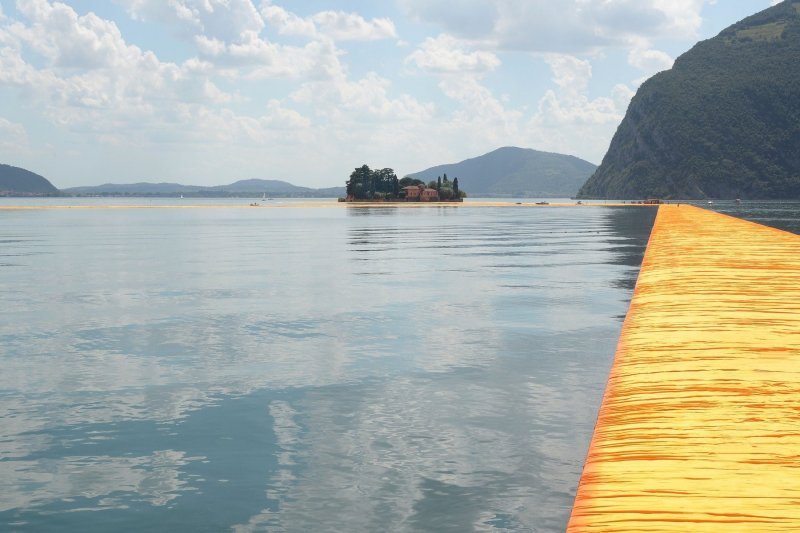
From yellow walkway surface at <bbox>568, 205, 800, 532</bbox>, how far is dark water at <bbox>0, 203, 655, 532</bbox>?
33.5 inches

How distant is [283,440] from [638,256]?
30155 millimetres

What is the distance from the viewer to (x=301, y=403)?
11.1m

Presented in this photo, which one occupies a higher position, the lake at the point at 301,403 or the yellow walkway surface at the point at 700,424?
the yellow walkway surface at the point at 700,424

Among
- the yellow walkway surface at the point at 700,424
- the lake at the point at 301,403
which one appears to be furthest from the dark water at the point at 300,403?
the yellow walkway surface at the point at 700,424

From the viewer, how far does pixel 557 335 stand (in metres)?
16.4

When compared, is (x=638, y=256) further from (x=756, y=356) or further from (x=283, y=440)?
(x=283, y=440)

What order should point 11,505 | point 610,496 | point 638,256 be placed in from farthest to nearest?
point 638,256
point 11,505
point 610,496

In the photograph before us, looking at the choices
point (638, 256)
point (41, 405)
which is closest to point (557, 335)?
point (41, 405)

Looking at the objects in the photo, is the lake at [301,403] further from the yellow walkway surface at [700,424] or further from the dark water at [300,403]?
the yellow walkway surface at [700,424]

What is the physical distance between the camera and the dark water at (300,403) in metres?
7.49

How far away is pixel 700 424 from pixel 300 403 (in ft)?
18.1

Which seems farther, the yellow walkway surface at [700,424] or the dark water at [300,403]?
A: the dark water at [300,403]

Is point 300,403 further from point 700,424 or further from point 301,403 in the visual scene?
point 700,424

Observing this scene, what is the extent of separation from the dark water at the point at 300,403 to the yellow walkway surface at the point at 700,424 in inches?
33.5
